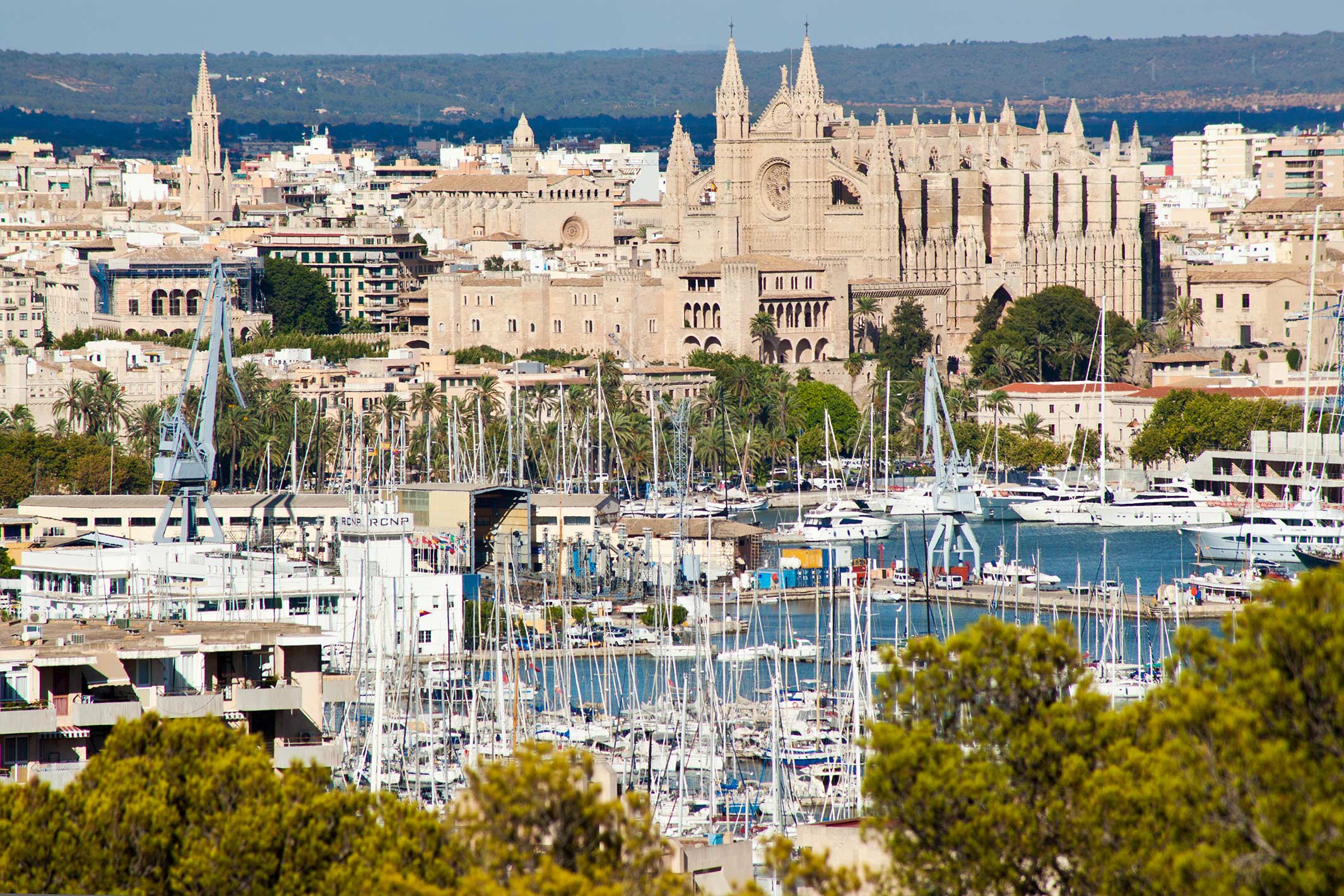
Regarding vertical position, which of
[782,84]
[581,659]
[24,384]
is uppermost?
[782,84]

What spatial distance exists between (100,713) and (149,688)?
0.90m

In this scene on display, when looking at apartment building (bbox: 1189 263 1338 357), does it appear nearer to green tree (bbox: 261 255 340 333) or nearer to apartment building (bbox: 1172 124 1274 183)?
green tree (bbox: 261 255 340 333)

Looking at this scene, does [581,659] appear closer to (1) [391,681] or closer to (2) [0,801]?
(1) [391,681]

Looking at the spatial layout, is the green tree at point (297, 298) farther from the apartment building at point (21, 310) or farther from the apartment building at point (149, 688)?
the apartment building at point (149, 688)

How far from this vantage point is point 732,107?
328ft

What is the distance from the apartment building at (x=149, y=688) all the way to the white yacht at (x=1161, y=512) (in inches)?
1740

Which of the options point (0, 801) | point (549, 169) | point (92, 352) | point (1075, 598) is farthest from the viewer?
point (549, 169)

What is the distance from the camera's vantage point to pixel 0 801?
17.9 m

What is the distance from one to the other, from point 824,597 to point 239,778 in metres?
39.0

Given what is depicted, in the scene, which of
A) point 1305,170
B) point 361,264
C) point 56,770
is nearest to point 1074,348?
point 361,264

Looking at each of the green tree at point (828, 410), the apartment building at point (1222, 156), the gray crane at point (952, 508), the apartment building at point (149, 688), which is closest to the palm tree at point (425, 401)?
the green tree at point (828, 410)

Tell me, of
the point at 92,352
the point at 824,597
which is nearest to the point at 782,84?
the point at 92,352

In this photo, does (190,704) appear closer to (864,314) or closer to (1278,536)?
(1278,536)

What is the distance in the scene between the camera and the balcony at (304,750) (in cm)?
2666
